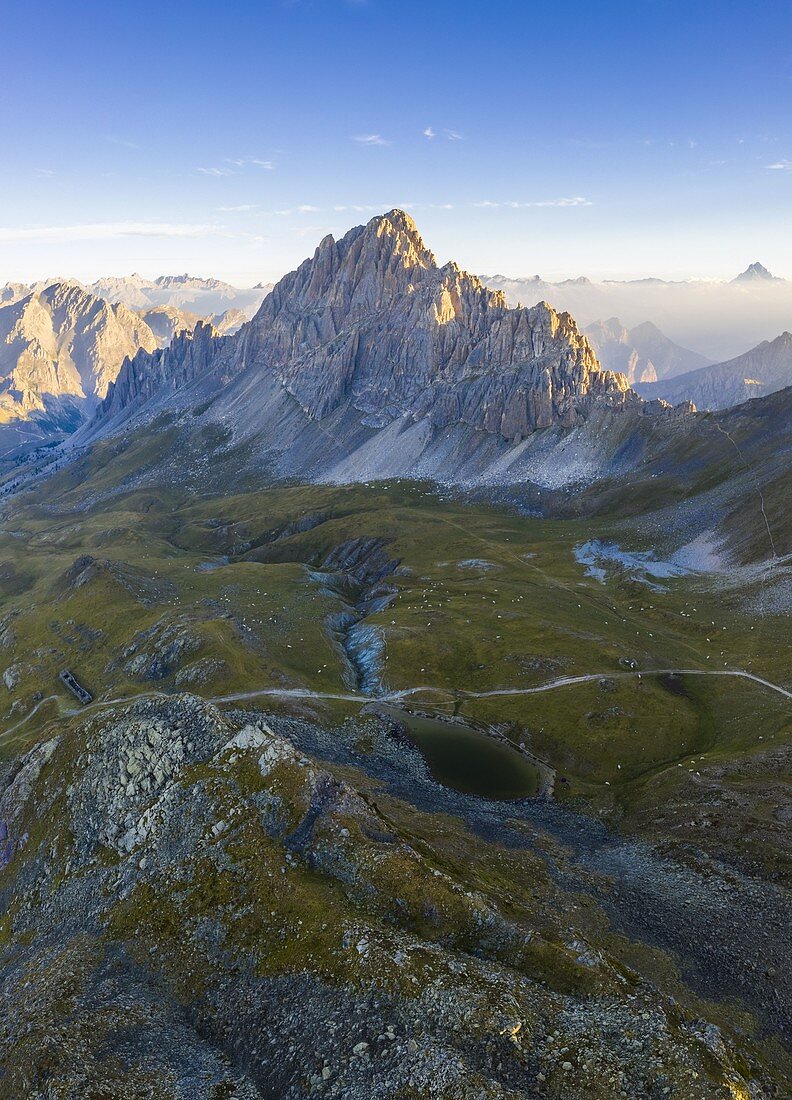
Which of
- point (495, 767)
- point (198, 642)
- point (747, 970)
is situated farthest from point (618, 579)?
point (747, 970)

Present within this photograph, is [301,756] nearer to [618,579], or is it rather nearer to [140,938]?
[140,938]

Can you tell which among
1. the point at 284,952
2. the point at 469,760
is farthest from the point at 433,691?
the point at 284,952

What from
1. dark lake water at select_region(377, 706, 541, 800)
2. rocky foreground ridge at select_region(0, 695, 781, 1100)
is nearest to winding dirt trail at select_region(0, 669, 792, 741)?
dark lake water at select_region(377, 706, 541, 800)

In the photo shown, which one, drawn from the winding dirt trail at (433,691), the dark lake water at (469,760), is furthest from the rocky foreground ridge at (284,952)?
the winding dirt trail at (433,691)

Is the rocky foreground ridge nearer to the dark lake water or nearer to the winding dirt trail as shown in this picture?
the dark lake water

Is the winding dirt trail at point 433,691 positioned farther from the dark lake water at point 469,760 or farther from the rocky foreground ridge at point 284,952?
the rocky foreground ridge at point 284,952

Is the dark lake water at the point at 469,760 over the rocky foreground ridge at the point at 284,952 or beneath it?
beneath
